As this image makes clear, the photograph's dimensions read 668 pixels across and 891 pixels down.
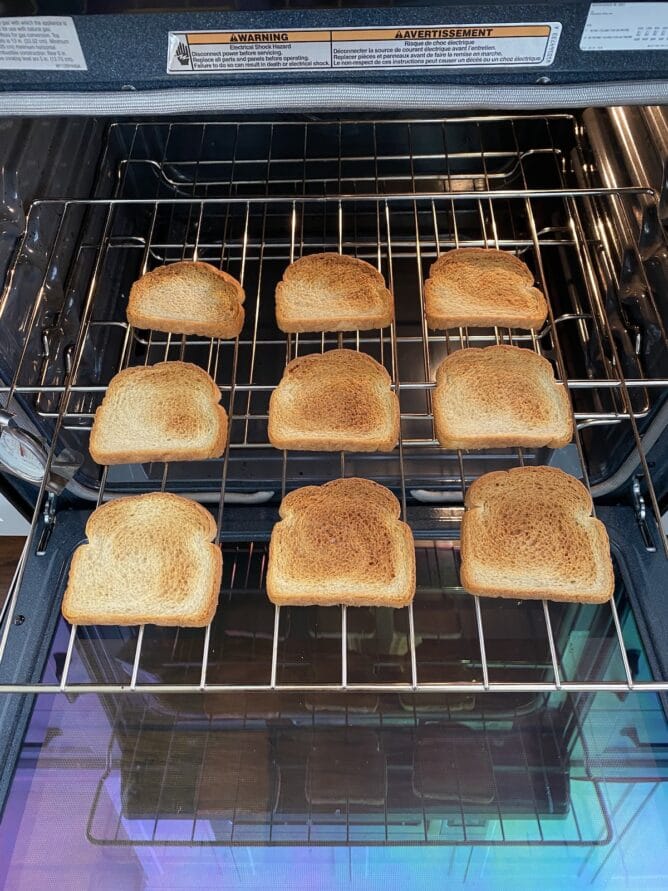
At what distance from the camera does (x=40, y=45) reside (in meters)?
0.74

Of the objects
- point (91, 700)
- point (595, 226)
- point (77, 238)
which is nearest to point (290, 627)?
point (91, 700)

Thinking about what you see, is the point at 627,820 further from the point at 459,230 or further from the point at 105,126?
the point at 105,126

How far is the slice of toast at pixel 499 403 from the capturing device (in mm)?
1280

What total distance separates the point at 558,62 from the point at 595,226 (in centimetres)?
77

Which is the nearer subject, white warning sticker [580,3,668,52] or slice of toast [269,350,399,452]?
white warning sticker [580,3,668,52]

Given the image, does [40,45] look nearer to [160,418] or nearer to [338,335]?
[160,418]

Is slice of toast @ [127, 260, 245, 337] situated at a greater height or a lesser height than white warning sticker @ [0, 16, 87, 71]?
greater

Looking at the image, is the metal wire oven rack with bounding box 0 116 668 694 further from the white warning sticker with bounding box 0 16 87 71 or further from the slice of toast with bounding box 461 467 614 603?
the white warning sticker with bounding box 0 16 87 71

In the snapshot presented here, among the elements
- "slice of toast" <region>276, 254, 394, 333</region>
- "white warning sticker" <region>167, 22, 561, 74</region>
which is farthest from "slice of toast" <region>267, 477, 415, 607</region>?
"white warning sticker" <region>167, 22, 561, 74</region>

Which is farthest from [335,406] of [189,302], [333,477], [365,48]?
[365,48]

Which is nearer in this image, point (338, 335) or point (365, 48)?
point (365, 48)

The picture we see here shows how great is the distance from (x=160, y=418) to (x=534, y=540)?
0.69 m

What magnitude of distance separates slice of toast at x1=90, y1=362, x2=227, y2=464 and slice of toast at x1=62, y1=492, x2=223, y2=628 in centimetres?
9

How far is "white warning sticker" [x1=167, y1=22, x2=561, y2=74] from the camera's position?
2.44 ft
